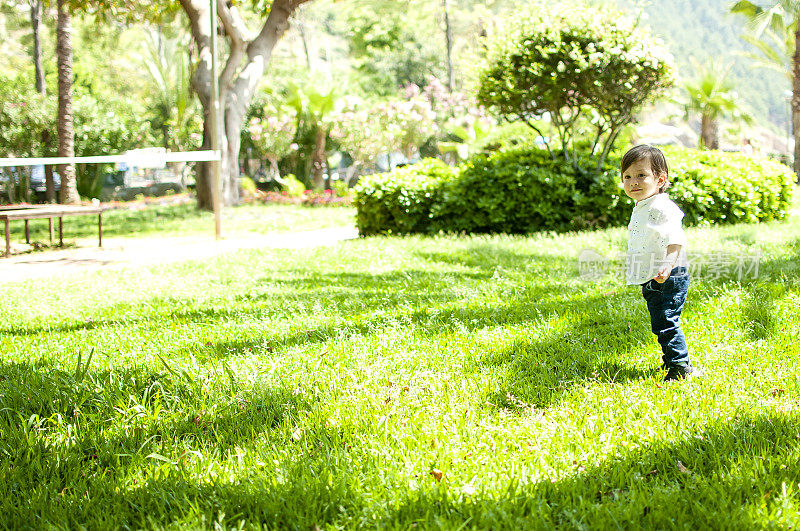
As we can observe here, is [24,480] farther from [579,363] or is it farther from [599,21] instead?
[599,21]

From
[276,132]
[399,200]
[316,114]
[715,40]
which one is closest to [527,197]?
[399,200]

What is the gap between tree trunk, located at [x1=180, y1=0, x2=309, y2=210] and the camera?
14922mm

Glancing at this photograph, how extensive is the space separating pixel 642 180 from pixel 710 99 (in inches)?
1100

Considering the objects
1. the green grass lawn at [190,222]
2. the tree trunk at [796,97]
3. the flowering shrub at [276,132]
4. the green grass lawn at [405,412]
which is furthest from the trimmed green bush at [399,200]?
the tree trunk at [796,97]

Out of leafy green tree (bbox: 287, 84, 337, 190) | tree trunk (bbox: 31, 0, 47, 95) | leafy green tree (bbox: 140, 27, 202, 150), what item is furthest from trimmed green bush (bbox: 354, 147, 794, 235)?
tree trunk (bbox: 31, 0, 47, 95)

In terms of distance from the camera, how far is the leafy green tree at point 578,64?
9.58m

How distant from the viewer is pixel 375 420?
9.52 ft

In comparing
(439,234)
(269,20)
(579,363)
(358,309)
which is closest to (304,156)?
(269,20)

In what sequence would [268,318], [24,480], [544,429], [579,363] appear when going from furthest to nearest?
[268,318] → [579,363] → [544,429] → [24,480]

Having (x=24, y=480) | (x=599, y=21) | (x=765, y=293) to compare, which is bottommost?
(x=24, y=480)

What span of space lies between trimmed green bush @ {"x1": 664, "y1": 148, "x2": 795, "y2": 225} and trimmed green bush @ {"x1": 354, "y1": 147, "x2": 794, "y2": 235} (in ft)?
0.05

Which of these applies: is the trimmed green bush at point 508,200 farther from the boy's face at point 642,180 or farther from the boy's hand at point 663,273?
the boy's hand at point 663,273

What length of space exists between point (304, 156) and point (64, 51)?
32.5 ft

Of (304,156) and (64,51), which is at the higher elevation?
(64,51)
